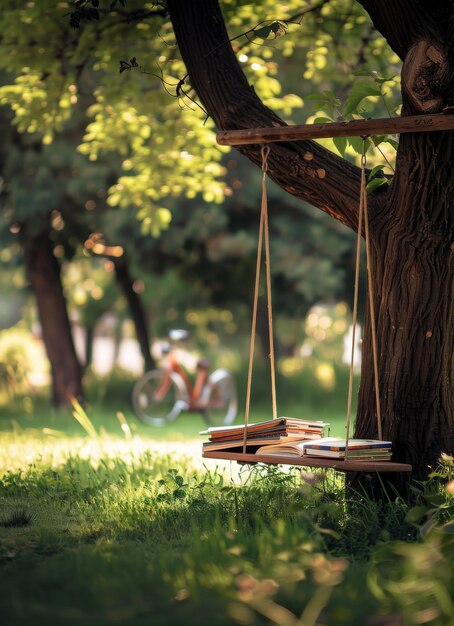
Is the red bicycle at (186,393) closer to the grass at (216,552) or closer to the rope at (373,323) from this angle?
the grass at (216,552)

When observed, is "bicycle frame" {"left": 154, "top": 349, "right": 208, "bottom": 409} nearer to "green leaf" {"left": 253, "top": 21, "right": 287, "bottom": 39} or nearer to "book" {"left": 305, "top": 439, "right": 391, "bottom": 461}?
"green leaf" {"left": 253, "top": 21, "right": 287, "bottom": 39}

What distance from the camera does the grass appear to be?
163 inches

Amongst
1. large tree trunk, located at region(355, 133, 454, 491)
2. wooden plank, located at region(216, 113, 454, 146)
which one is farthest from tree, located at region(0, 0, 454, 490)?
wooden plank, located at region(216, 113, 454, 146)

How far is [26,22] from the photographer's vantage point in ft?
32.1

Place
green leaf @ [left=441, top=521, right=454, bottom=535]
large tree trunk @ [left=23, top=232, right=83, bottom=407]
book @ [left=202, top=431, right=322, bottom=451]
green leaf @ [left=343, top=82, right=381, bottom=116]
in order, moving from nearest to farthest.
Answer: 1. green leaf @ [left=441, top=521, right=454, bottom=535]
2. book @ [left=202, top=431, right=322, bottom=451]
3. green leaf @ [left=343, top=82, right=381, bottom=116]
4. large tree trunk @ [left=23, top=232, right=83, bottom=407]

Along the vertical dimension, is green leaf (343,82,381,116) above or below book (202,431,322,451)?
above

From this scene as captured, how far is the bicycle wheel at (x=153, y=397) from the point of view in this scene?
16.8 meters

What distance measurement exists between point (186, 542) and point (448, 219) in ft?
7.56

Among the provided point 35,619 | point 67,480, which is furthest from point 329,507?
point 67,480

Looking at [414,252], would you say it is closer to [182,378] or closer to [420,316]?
[420,316]

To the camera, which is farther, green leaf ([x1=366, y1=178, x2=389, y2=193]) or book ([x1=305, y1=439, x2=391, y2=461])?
green leaf ([x1=366, y1=178, x2=389, y2=193])

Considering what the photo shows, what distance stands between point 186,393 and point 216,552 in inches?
475

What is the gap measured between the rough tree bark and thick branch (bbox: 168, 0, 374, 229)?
14 mm

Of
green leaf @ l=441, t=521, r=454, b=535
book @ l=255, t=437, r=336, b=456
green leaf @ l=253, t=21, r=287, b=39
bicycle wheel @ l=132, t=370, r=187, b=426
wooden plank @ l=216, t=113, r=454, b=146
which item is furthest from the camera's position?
bicycle wheel @ l=132, t=370, r=187, b=426
